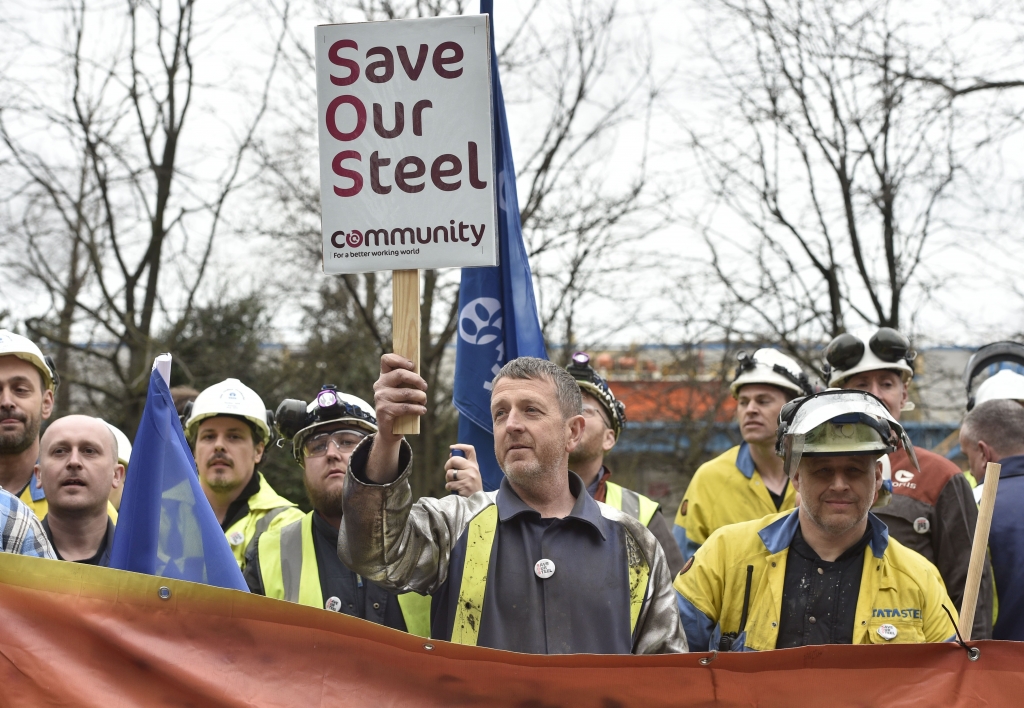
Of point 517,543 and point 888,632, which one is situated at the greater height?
point 517,543

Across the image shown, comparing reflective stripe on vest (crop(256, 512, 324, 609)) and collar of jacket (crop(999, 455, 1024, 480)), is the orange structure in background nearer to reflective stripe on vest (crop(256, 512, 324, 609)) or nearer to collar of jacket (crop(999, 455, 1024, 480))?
collar of jacket (crop(999, 455, 1024, 480))

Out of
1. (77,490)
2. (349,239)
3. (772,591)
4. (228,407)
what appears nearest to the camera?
(349,239)

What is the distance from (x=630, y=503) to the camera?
16.4 feet

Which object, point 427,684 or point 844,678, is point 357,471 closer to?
point 427,684

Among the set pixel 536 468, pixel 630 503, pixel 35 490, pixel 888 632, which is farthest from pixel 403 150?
pixel 35 490

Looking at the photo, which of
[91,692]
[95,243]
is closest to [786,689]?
[91,692]

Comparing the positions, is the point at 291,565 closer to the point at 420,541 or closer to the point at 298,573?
the point at 298,573

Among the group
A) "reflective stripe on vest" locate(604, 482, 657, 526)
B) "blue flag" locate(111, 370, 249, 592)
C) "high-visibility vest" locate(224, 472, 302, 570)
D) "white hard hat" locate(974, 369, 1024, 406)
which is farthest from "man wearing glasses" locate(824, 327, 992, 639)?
"high-visibility vest" locate(224, 472, 302, 570)

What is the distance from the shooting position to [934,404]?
1410 cm

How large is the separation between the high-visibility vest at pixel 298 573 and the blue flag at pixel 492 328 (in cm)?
95

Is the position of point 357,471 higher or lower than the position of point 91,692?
higher

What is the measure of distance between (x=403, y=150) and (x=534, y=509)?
3.97 ft

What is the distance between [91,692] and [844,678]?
2.01 metres

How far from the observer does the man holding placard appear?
3.09 meters
